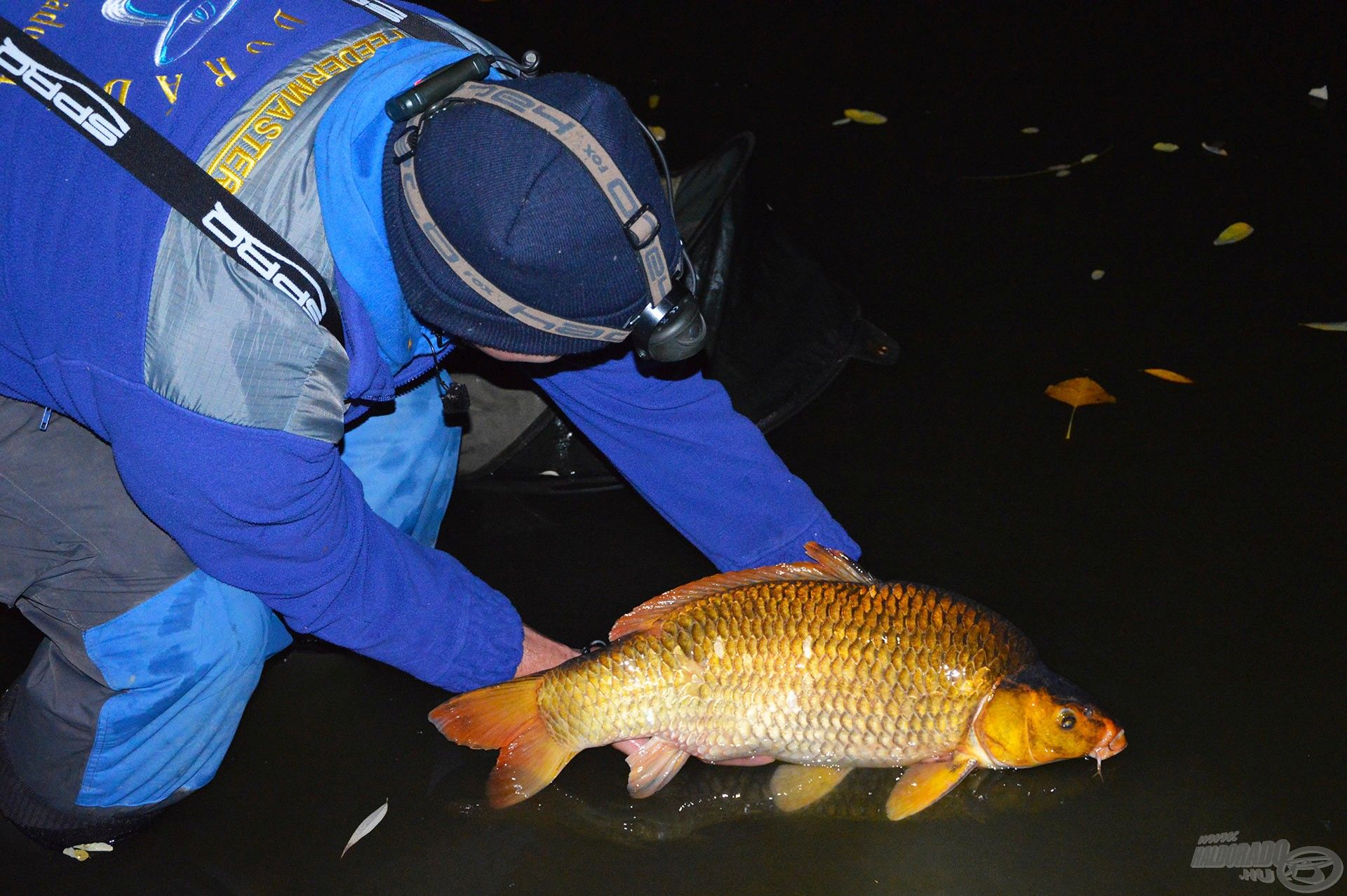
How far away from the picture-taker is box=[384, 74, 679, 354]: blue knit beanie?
124 centimetres

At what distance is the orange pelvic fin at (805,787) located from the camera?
1.90 m

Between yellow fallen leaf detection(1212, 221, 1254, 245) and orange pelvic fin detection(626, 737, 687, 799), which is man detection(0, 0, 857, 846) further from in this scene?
yellow fallen leaf detection(1212, 221, 1254, 245)

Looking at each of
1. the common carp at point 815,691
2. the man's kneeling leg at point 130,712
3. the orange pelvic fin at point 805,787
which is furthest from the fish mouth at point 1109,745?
the man's kneeling leg at point 130,712

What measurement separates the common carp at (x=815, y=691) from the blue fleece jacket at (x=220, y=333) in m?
0.26

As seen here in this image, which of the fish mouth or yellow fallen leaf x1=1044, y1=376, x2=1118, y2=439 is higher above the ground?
yellow fallen leaf x1=1044, y1=376, x2=1118, y2=439

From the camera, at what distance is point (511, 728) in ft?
5.83

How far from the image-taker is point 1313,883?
1.70 metres

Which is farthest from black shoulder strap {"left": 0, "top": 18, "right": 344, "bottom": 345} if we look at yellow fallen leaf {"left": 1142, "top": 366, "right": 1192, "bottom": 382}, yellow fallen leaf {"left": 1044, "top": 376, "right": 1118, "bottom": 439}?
yellow fallen leaf {"left": 1142, "top": 366, "right": 1192, "bottom": 382}

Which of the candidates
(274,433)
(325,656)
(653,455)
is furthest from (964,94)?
(274,433)

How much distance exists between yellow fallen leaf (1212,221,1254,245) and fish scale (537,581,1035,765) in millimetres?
1725

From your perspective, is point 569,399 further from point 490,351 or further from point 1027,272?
point 1027,272

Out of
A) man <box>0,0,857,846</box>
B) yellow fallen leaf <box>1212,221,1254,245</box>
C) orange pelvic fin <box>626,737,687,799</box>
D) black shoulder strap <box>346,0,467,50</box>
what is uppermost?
black shoulder strap <box>346,0,467,50</box>

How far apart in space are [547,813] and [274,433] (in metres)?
0.87

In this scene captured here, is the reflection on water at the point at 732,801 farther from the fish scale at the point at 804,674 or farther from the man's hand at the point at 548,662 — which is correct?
the fish scale at the point at 804,674
